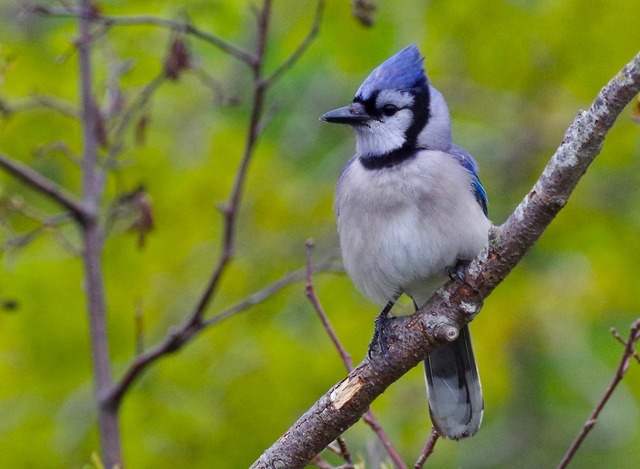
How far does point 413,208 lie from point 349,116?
416 mm

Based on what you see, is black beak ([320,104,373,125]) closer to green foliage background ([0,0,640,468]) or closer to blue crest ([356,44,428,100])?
blue crest ([356,44,428,100])

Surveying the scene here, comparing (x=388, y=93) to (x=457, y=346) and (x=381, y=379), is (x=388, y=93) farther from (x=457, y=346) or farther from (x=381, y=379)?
(x=381, y=379)

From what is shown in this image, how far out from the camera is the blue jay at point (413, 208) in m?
3.09

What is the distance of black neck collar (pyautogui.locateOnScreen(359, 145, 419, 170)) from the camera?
3232mm

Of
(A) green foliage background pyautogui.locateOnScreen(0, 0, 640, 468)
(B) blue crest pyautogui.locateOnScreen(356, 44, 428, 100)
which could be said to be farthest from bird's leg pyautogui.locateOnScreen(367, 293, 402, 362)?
(A) green foliage background pyautogui.locateOnScreen(0, 0, 640, 468)

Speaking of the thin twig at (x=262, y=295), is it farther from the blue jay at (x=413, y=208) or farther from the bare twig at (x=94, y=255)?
the bare twig at (x=94, y=255)

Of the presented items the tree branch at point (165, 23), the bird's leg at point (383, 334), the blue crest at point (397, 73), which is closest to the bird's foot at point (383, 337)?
the bird's leg at point (383, 334)

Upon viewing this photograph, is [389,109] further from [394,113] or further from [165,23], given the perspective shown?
[165,23]

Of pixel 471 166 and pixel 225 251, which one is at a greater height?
pixel 471 166

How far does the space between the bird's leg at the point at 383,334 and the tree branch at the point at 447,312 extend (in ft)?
0.08

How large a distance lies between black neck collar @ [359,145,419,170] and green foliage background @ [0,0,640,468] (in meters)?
0.80

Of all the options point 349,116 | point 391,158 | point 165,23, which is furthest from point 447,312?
point 165,23

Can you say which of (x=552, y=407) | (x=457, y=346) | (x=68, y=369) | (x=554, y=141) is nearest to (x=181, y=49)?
(x=457, y=346)

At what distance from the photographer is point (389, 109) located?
3396mm
